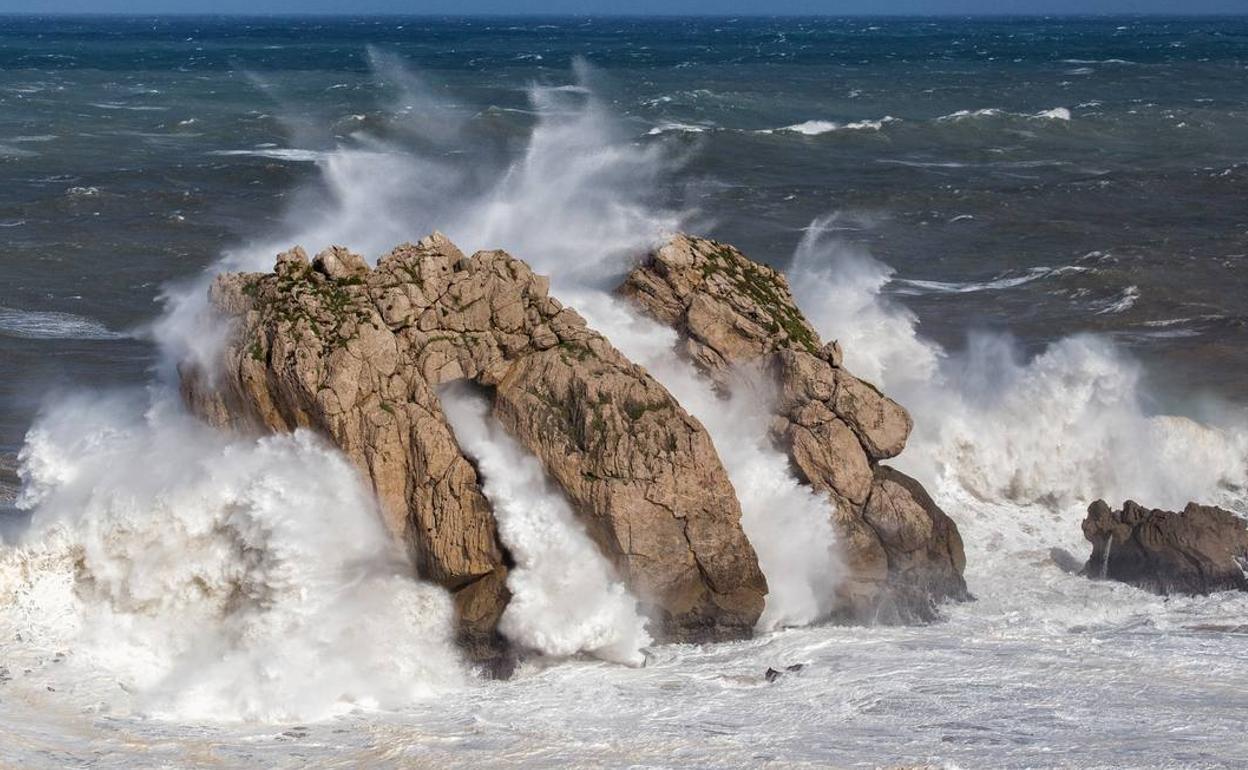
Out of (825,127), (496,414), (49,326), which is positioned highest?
(825,127)

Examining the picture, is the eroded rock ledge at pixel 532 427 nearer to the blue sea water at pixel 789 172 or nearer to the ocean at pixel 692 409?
the ocean at pixel 692 409

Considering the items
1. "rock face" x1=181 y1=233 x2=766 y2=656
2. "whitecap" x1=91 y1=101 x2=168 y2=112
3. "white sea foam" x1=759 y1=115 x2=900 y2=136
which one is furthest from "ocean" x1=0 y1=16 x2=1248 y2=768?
"whitecap" x1=91 y1=101 x2=168 y2=112

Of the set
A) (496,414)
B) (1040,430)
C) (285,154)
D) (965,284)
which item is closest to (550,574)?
(496,414)

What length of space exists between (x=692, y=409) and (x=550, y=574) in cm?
303

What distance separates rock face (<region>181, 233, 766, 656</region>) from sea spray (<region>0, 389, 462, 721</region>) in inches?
15.2

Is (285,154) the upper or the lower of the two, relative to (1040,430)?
upper

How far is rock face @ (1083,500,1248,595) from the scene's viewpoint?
16484 mm

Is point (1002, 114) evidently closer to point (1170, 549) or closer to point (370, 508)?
point (1170, 549)

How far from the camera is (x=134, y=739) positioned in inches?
509

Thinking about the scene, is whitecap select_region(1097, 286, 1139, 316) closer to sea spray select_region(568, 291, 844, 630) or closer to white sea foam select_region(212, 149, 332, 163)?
sea spray select_region(568, 291, 844, 630)

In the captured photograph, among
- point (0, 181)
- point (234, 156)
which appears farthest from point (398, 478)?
point (234, 156)

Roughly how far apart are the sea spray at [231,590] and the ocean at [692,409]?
1.4 inches

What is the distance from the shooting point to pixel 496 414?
15.5m

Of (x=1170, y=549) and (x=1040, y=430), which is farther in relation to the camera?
(x=1040, y=430)
